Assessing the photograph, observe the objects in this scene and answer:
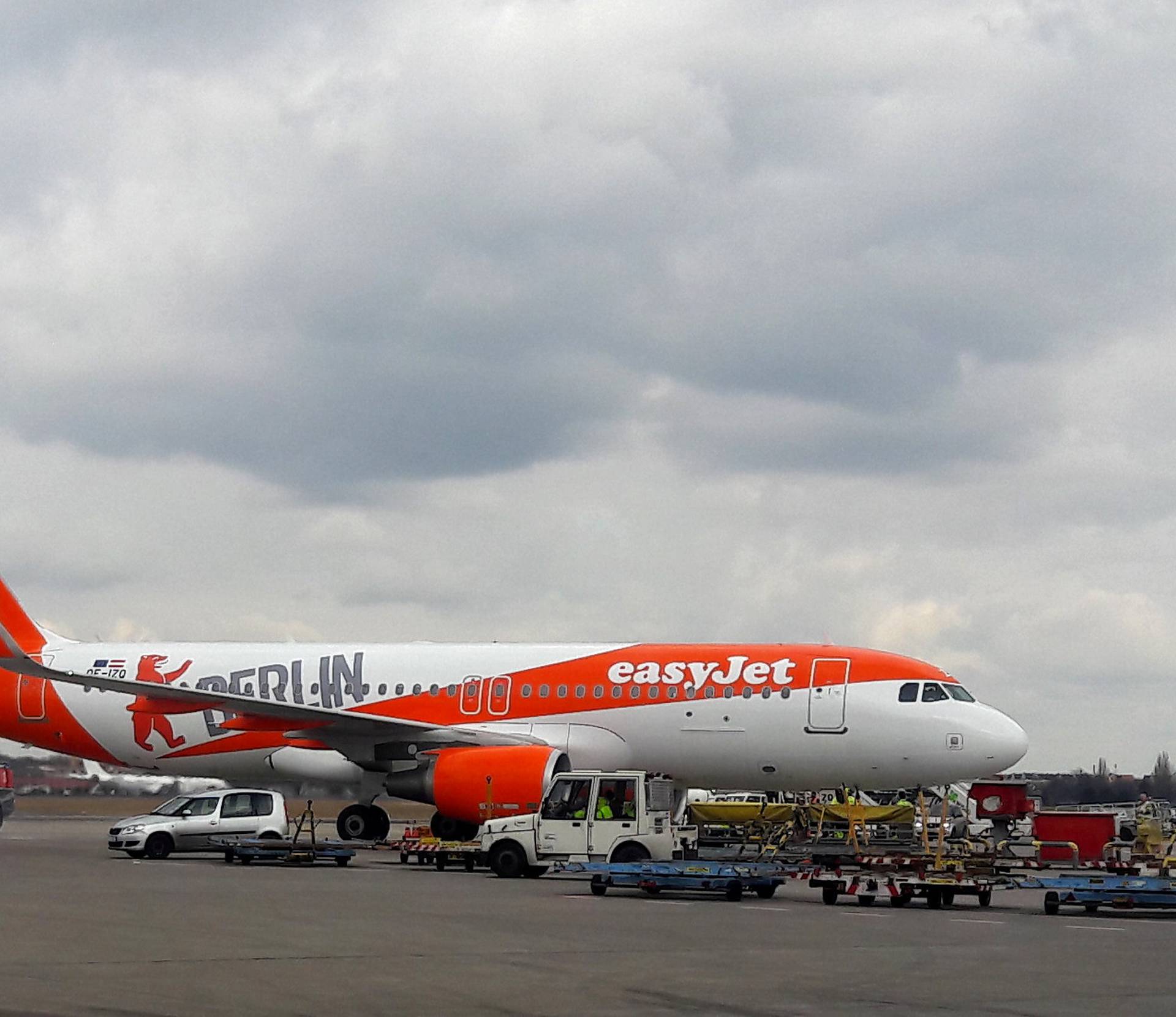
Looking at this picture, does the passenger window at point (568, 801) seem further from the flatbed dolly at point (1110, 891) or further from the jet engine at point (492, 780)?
the flatbed dolly at point (1110, 891)

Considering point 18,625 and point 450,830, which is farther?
point 18,625

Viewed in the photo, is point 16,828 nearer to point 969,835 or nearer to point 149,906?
point 969,835

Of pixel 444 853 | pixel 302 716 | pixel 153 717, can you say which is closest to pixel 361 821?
pixel 153 717

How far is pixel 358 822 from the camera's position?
40.1 m

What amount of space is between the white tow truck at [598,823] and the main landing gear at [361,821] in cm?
1229

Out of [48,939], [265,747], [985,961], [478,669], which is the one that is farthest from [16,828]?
[985,961]

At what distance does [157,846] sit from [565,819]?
10.9m

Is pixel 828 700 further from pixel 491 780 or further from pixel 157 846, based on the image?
pixel 157 846

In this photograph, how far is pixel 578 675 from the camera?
36.6m

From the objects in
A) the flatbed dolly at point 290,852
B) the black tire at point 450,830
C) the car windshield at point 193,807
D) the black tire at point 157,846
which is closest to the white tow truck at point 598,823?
the flatbed dolly at point 290,852

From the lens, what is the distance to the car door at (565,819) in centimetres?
2758

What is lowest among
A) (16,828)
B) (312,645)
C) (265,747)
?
(16,828)

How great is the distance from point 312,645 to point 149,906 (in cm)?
1932

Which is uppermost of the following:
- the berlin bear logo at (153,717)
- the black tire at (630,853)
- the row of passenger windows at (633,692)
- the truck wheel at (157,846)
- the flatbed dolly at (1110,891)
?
the row of passenger windows at (633,692)
